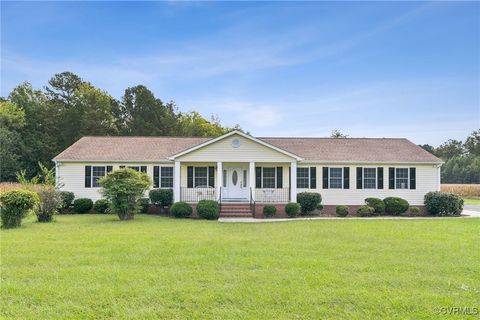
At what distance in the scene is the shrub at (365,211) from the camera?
2227cm

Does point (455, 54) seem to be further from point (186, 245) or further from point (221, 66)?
point (186, 245)

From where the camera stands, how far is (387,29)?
17.8 meters

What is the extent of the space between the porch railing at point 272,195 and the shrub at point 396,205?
5.96 m

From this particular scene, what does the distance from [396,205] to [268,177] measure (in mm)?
7758

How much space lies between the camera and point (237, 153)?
2236 cm

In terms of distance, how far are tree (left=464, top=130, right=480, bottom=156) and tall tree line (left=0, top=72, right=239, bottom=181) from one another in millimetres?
61023

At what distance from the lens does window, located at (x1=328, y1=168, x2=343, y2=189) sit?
78.2ft

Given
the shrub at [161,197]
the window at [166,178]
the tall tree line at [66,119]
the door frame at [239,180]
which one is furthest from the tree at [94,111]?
the door frame at [239,180]

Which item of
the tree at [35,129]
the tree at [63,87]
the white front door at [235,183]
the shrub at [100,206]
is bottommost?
the shrub at [100,206]

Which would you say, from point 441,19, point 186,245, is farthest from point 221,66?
point 186,245

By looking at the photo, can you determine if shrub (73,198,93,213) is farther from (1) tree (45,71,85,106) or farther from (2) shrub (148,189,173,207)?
(1) tree (45,71,85,106)

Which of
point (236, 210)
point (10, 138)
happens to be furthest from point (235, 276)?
point (10, 138)

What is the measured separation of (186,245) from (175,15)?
9939mm

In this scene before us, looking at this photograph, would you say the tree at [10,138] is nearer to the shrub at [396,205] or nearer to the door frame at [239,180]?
the door frame at [239,180]
